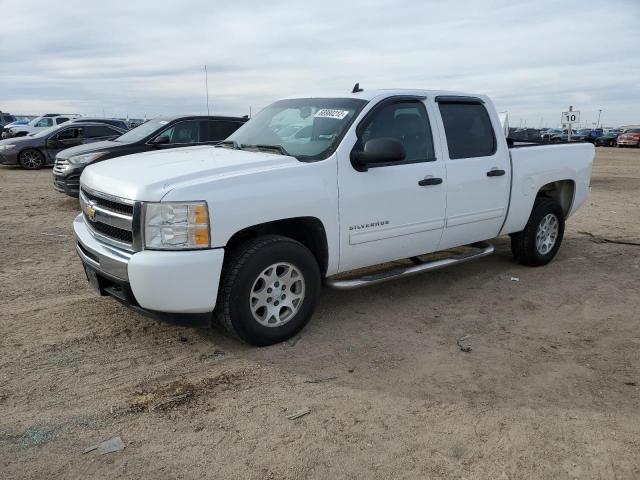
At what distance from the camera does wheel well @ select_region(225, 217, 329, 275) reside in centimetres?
400

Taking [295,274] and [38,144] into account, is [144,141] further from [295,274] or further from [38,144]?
[38,144]

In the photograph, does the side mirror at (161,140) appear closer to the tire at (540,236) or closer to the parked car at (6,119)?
the tire at (540,236)

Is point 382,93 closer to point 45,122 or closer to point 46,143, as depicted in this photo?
point 46,143

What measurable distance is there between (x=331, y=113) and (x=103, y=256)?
7.04ft

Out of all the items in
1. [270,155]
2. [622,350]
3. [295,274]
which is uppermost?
[270,155]

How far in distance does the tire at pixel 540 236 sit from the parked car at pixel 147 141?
5.61m

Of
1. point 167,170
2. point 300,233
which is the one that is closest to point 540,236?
point 300,233

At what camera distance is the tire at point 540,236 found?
610 centimetres

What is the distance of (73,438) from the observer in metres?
2.93

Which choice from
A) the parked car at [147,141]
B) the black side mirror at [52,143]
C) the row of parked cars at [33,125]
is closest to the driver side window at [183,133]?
the parked car at [147,141]

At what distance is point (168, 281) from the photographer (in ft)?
11.4

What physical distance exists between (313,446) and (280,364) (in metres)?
0.96

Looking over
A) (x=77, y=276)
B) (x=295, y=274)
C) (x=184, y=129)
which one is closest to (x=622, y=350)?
(x=295, y=274)

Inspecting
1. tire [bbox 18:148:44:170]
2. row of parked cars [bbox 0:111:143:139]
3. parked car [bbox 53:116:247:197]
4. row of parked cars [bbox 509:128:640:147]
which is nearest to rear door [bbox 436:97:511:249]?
parked car [bbox 53:116:247:197]
